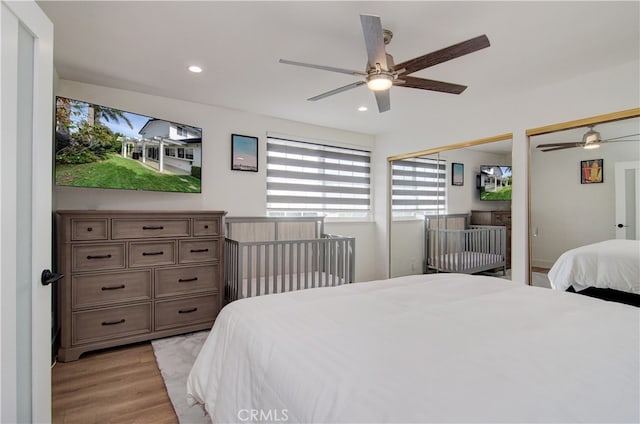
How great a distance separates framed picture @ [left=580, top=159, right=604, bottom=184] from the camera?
286cm

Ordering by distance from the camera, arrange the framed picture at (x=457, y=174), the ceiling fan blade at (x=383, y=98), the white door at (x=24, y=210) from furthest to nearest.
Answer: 1. the framed picture at (x=457, y=174)
2. the ceiling fan blade at (x=383, y=98)
3. the white door at (x=24, y=210)

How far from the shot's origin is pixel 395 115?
3939 millimetres

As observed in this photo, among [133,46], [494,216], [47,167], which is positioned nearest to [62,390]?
[47,167]

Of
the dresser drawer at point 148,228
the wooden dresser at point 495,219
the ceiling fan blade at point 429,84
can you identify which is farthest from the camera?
the wooden dresser at point 495,219

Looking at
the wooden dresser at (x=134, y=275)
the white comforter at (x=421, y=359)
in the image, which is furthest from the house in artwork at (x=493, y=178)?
the wooden dresser at (x=134, y=275)

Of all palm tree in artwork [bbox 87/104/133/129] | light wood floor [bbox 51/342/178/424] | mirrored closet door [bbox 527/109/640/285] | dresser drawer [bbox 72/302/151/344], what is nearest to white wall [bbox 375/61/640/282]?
mirrored closet door [bbox 527/109/640/285]

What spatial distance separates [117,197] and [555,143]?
171 inches

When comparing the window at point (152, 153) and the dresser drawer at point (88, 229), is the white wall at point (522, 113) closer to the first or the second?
the window at point (152, 153)

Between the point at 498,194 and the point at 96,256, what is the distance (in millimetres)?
3991

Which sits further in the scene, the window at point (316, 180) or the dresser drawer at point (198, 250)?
the window at point (316, 180)

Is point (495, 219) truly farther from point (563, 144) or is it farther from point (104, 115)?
point (104, 115)

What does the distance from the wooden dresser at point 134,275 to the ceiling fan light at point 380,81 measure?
199 cm

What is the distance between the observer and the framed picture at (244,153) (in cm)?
380

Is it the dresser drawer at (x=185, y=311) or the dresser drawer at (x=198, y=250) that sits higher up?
the dresser drawer at (x=198, y=250)
